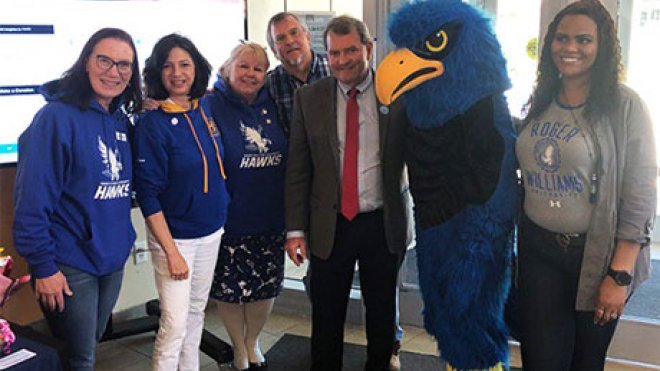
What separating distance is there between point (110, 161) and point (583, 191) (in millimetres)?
1361

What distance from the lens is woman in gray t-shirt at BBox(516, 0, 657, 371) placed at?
60.6 inches

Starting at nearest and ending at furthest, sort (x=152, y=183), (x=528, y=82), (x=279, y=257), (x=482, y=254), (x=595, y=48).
Answer: (x=595, y=48)
(x=482, y=254)
(x=152, y=183)
(x=279, y=257)
(x=528, y=82)

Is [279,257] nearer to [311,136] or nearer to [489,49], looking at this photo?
[311,136]

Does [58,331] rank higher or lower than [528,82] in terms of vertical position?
lower

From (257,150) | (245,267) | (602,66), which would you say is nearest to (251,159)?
(257,150)

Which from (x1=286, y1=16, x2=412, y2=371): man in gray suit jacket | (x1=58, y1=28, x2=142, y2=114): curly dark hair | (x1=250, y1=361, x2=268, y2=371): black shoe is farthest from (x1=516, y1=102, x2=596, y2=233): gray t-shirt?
(x1=250, y1=361, x2=268, y2=371): black shoe

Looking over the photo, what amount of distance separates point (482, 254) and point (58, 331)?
50.3 inches

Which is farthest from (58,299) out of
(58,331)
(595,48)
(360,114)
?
(595,48)

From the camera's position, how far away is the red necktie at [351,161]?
2072mm

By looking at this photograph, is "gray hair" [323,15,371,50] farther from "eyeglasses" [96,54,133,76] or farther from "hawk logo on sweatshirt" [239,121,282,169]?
"eyeglasses" [96,54,133,76]

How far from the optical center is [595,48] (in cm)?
157

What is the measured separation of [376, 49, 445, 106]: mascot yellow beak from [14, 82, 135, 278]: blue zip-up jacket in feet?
2.75

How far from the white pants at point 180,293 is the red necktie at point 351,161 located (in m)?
0.49

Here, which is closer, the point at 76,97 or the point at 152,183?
the point at 76,97
